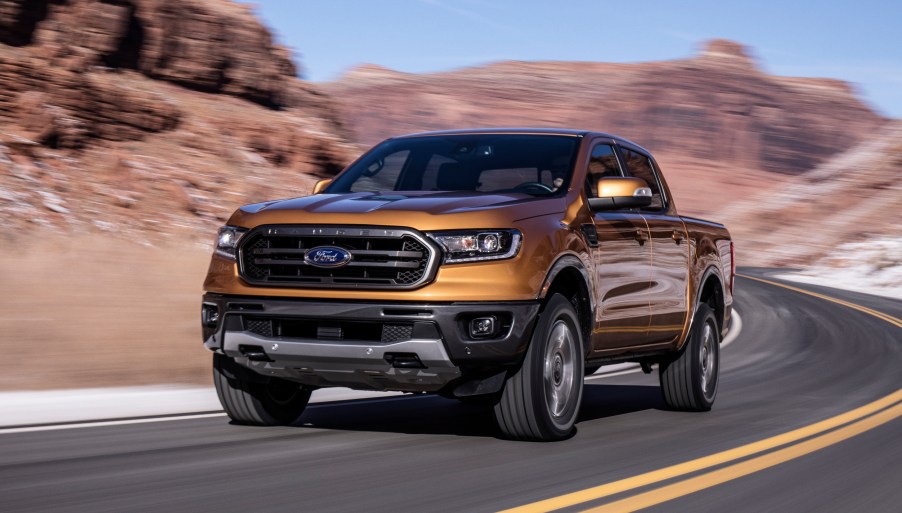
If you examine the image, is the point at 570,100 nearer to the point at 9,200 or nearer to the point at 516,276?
the point at 9,200

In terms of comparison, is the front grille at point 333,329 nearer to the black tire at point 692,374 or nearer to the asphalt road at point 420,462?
the asphalt road at point 420,462

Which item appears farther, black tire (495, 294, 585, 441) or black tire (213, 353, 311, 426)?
black tire (213, 353, 311, 426)

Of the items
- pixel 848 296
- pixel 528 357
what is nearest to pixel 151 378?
pixel 528 357

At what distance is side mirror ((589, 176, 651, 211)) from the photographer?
26.2ft

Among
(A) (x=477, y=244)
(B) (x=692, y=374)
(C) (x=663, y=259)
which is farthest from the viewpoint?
(B) (x=692, y=374)

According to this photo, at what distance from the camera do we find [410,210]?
710 cm

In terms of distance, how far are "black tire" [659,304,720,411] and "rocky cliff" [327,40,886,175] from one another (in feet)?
362

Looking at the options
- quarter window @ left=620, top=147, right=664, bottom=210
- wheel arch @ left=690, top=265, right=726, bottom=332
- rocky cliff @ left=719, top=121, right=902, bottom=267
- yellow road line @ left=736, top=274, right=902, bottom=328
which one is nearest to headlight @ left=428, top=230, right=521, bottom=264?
quarter window @ left=620, top=147, right=664, bottom=210

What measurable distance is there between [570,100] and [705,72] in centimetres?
1472

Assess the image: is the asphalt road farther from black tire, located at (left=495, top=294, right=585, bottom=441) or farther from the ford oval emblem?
the ford oval emblem

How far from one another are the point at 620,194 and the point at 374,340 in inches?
79.5

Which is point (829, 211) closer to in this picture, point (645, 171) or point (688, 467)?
point (645, 171)

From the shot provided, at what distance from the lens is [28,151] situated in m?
32.8

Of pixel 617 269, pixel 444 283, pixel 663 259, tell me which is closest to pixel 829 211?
pixel 663 259
